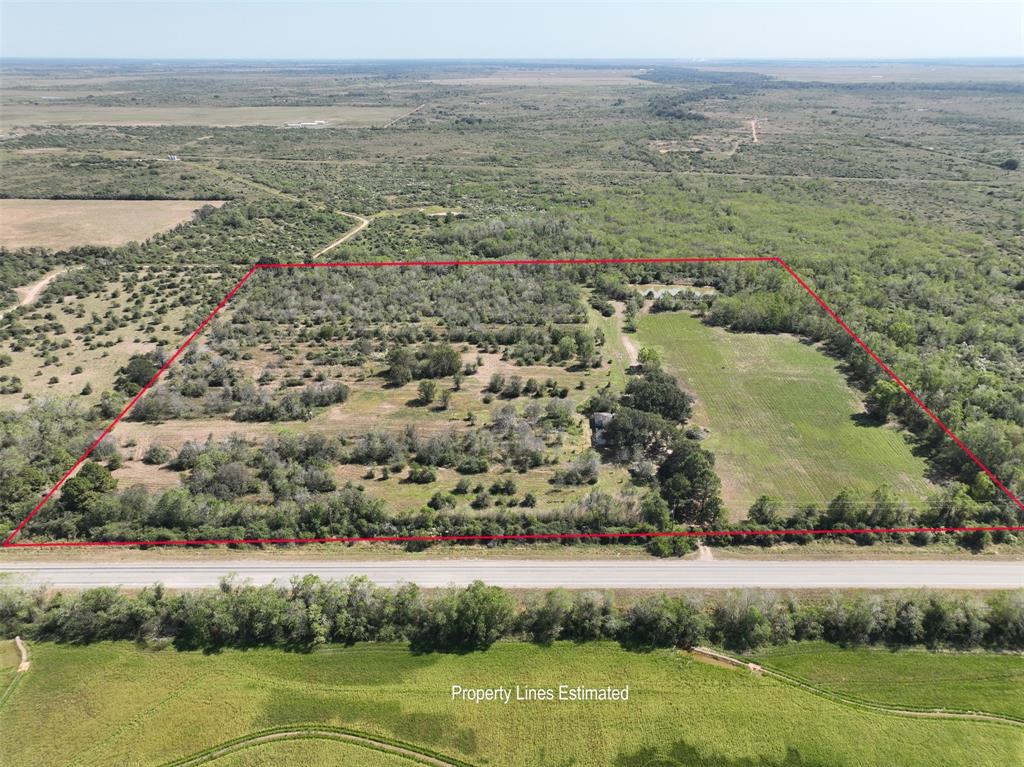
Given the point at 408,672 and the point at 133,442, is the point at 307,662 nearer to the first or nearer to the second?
the point at 408,672

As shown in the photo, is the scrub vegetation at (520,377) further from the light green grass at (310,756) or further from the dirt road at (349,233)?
the light green grass at (310,756)

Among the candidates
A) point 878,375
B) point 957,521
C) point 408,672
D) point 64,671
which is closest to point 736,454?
point 957,521

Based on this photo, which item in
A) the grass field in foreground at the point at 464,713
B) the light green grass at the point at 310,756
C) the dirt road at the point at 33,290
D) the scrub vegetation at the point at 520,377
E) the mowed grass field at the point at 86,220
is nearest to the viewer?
the light green grass at the point at 310,756

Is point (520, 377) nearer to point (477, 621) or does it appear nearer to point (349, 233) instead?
point (477, 621)

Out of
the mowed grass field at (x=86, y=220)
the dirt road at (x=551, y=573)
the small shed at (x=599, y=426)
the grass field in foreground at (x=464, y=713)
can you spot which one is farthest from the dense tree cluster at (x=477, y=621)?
the mowed grass field at (x=86, y=220)

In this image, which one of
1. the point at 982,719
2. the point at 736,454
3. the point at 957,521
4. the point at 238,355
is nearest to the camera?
the point at 982,719

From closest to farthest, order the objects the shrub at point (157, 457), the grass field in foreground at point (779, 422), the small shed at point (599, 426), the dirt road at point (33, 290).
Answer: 1. the grass field in foreground at point (779, 422)
2. the shrub at point (157, 457)
3. the small shed at point (599, 426)
4. the dirt road at point (33, 290)

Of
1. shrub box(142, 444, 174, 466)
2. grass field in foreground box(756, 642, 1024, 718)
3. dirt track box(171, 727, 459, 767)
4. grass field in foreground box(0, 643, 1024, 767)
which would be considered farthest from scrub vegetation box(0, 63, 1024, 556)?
dirt track box(171, 727, 459, 767)
